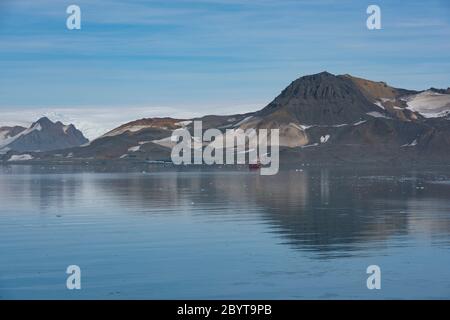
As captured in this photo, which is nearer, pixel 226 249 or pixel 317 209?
pixel 226 249

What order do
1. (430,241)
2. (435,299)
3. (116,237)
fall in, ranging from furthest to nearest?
1. (116,237)
2. (430,241)
3. (435,299)

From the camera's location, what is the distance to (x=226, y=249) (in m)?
29.5

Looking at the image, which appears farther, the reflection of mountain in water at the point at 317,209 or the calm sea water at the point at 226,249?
the reflection of mountain in water at the point at 317,209

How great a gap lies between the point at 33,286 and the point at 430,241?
48.3 feet

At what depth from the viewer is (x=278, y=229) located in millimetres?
35312

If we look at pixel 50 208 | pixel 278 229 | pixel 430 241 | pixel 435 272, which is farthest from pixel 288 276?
pixel 50 208

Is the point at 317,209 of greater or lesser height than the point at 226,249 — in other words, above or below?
above

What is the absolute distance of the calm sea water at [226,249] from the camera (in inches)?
887

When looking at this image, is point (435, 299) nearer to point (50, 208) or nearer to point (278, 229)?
point (278, 229)

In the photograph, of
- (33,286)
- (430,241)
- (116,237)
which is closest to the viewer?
(33,286)

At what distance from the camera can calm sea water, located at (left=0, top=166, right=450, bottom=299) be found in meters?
22.5

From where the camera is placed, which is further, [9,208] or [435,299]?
[9,208]

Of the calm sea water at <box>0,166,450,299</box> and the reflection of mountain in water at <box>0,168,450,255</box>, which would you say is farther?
the reflection of mountain in water at <box>0,168,450,255</box>
